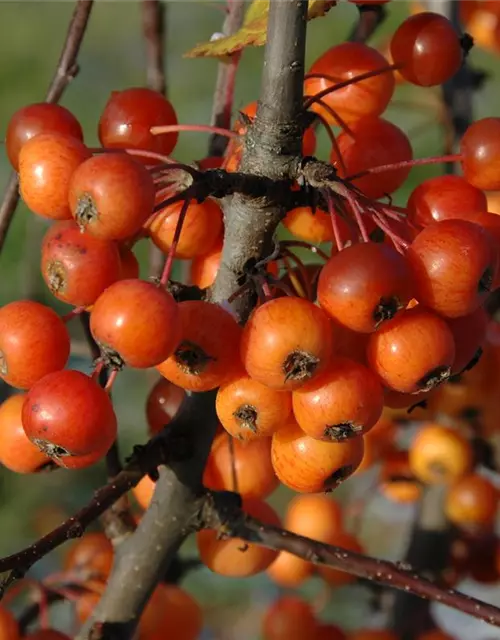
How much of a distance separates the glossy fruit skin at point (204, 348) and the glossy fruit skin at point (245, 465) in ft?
1.06

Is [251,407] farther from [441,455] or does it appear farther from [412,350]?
[441,455]

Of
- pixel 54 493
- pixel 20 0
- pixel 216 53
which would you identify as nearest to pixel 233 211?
pixel 216 53

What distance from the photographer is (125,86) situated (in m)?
4.29

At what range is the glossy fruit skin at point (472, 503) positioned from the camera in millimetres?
1563

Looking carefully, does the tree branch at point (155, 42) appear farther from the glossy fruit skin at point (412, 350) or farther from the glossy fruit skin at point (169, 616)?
the glossy fruit skin at point (412, 350)

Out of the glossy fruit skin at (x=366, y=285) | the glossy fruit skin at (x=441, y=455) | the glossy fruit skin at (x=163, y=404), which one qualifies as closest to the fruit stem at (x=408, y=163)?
the glossy fruit skin at (x=366, y=285)

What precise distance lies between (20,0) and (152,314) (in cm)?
493

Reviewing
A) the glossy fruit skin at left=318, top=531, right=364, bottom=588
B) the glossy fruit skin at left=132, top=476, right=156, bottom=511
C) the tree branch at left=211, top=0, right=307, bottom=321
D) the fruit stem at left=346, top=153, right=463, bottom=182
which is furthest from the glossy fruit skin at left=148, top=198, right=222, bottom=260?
the glossy fruit skin at left=318, top=531, right=364, bottom=588

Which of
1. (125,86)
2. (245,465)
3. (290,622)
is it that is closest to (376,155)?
(245,465)

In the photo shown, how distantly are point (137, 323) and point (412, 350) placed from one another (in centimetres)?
22

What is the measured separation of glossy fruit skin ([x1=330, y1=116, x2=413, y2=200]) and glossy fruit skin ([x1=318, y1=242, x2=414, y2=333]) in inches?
7.4

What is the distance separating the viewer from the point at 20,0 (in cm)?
514

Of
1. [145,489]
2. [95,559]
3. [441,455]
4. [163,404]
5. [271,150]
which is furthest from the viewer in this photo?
[441,455]

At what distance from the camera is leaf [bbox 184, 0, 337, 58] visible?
34.9 inches
